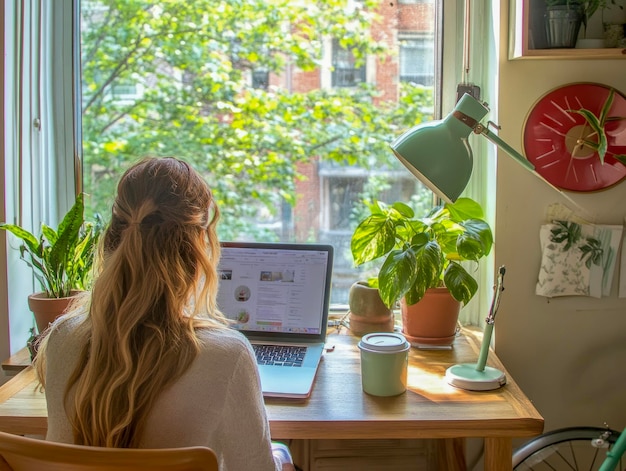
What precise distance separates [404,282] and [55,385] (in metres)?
0.77

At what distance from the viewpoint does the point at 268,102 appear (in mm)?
2125

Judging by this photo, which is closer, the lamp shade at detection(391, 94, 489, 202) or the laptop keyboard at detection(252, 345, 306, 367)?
the lamp shade at detection(391, 94, 489, 202)

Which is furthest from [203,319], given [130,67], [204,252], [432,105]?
[130,67]

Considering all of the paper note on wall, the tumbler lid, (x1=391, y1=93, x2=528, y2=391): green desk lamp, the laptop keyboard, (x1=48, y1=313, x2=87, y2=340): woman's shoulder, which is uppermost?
(x1=391, y1=93, x2=528, y2=391): green desk lamp

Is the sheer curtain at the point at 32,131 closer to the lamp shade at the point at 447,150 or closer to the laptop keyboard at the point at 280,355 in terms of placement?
the laptop keyboard at the point at 280,355

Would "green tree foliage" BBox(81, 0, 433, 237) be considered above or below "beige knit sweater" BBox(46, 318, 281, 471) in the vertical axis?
above

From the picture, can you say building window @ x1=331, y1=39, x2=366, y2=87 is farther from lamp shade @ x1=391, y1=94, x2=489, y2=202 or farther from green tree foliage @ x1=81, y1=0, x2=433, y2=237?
lamp shade @ x1=391, y1=94, x2=489, y2=202

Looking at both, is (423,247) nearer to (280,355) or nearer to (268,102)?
(280,355)

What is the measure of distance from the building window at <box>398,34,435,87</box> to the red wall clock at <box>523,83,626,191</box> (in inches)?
16.2

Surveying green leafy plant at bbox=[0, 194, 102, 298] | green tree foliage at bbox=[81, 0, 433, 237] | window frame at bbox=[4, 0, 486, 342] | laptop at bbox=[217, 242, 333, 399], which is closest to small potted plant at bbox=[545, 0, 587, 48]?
window frame at bbox=[4, 0, 486, 342]

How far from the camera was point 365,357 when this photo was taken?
4.37 feet

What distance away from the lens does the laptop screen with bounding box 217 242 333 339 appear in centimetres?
163

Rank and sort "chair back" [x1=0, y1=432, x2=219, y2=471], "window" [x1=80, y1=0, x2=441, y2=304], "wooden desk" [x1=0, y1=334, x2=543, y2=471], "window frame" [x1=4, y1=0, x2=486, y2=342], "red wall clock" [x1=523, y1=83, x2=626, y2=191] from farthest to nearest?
"window" [x1=80, y1=0, x2=441, y2=304] < "window frame" [x1=4, y1=0, x2=486, y2=342] < "red wall clock" [x1=523, y1=83, x2=626, y2=191] < "wooden desk" [x1=0, y1=334, x2=543, y2=471] < "chair back" [x1=0, y1=432, x2=219, y2=471]

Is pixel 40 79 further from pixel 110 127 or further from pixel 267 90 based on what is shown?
pixel 267 90
